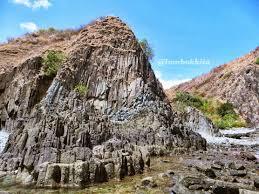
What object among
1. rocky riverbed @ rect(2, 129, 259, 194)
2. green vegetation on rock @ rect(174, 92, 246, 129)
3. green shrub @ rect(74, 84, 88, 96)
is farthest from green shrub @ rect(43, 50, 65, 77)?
green vegetation on rock @ rect(174, 92, 246, 129)

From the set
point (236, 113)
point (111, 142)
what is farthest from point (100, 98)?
point (236, 113)

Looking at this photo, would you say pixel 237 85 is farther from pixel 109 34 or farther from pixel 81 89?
pixel 81 89

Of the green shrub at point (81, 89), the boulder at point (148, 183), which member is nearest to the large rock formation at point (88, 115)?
the green shrub at point (81, 89)

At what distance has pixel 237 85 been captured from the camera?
8656cm

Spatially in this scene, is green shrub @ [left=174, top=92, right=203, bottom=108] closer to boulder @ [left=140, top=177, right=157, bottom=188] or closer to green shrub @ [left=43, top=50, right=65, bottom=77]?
green shrub @ [left=43, top=50, right=65, bottom=77]

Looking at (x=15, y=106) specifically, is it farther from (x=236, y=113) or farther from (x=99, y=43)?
(x=236, y=113)

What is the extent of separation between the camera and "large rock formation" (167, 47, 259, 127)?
7888cm

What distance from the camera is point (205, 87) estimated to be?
98.2m

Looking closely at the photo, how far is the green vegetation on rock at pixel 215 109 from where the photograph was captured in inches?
2740

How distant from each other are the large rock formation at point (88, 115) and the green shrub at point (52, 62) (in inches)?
27.2

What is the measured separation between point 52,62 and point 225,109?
43131 mm

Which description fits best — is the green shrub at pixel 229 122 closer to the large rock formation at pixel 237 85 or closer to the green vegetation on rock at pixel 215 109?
the green vegetation on rock at pixel 215 109

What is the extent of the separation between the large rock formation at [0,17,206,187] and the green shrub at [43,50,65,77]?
691 mm

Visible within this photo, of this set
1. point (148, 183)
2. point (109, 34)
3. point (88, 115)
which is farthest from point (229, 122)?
point (148, 183)
